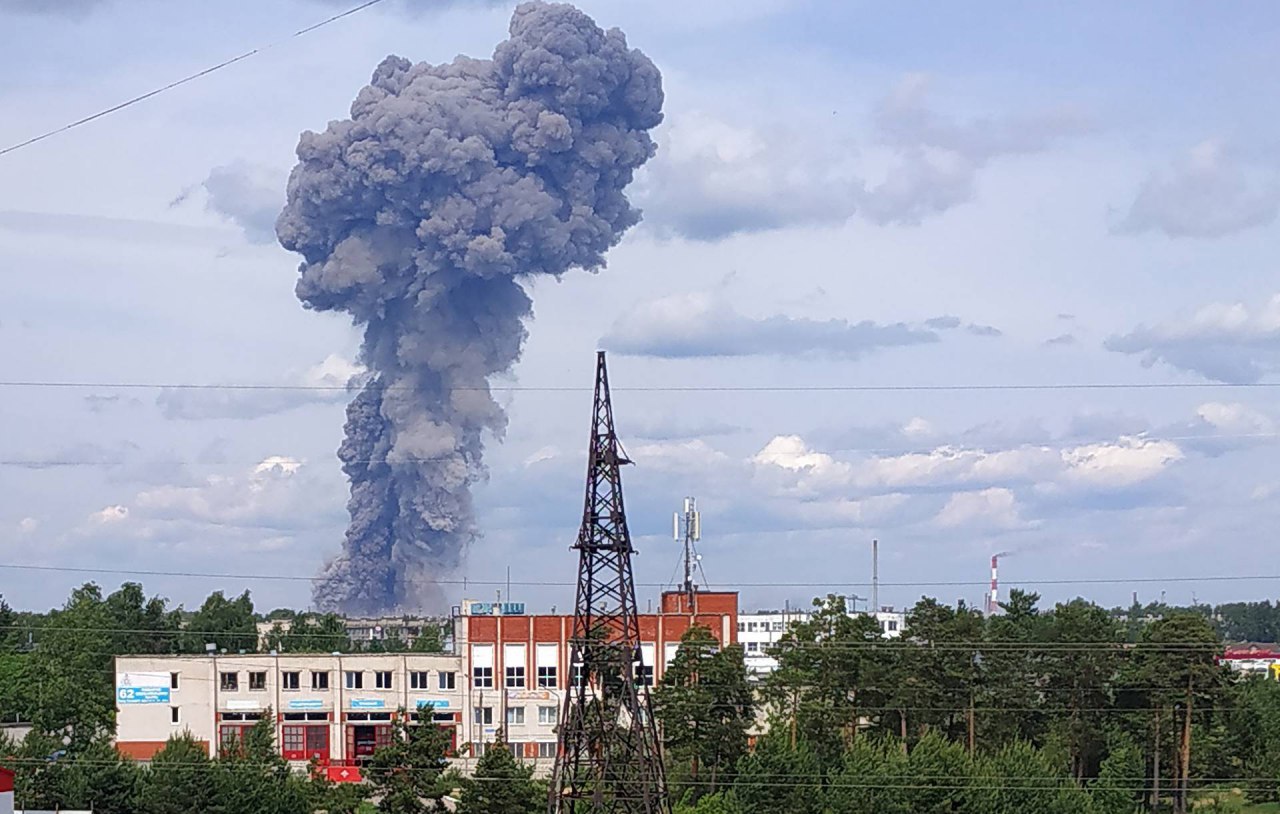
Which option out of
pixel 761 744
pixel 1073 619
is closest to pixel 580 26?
pixel 1073 619

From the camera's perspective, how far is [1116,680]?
69875 millimetres

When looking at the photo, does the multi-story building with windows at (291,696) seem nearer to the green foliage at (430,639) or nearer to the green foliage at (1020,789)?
the green foliage at (430,639)

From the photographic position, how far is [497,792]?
5462 centimetres

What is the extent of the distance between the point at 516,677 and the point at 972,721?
2573 centimetres

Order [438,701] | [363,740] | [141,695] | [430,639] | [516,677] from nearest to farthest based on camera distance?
1. [141,695]
2. [363,740]
3. [438,701]
4. [516,677]
5. [430,639]

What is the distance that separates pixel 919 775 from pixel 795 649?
454 inches

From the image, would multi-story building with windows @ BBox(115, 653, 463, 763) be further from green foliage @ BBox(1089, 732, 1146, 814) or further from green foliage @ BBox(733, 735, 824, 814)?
green foliage @ BBox(1089, 732, 1146, 814)

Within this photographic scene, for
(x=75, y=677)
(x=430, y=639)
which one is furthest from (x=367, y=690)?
(x=430, y=639)

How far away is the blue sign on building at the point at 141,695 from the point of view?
82.7m

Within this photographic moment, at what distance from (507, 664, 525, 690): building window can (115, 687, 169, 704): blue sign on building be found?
16.1 m

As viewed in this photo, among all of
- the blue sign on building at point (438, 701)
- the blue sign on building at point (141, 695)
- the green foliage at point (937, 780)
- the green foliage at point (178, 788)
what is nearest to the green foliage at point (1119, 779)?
the green foliage at point (937, 780)

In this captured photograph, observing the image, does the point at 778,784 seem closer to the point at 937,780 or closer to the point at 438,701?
the point at 937,780

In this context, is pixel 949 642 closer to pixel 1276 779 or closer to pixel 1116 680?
pixel 1116 680

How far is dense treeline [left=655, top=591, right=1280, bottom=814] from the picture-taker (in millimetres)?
58531
